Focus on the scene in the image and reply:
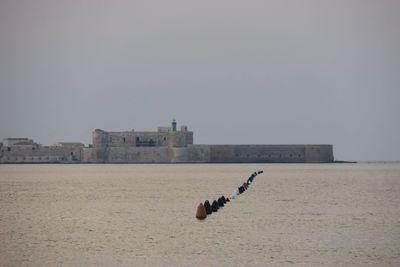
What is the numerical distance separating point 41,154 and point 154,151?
19059 mm

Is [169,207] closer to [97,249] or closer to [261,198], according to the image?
[261,198]

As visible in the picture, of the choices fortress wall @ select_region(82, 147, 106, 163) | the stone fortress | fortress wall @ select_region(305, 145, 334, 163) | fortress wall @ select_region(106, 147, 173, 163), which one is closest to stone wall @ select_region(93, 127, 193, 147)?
the stone fortress

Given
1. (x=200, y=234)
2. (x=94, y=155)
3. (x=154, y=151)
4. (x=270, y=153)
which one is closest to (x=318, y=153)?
(x=270, y=153)

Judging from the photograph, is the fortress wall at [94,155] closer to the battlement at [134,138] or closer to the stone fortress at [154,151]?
the stone fortress at [154,151]

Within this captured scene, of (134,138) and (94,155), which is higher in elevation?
(134,138)

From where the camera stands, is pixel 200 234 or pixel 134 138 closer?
pixel 200 234

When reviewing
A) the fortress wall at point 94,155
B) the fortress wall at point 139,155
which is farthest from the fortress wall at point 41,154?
the fortress wall at point 139,155

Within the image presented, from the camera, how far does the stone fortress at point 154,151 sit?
379 ft

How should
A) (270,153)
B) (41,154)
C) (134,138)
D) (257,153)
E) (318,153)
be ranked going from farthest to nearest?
(41,154), (318,153), (270,153), (257,153), (134,138)

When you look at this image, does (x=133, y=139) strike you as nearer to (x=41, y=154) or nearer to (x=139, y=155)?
(x=139, y=155)

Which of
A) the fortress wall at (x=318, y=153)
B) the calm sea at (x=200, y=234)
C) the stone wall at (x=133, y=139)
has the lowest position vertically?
the calm sea at (x=200, y=234)

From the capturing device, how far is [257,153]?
12012 centimetres

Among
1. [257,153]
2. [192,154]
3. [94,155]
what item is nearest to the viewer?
[192,154]

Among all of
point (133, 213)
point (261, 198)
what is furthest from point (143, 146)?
point (133, 213)
